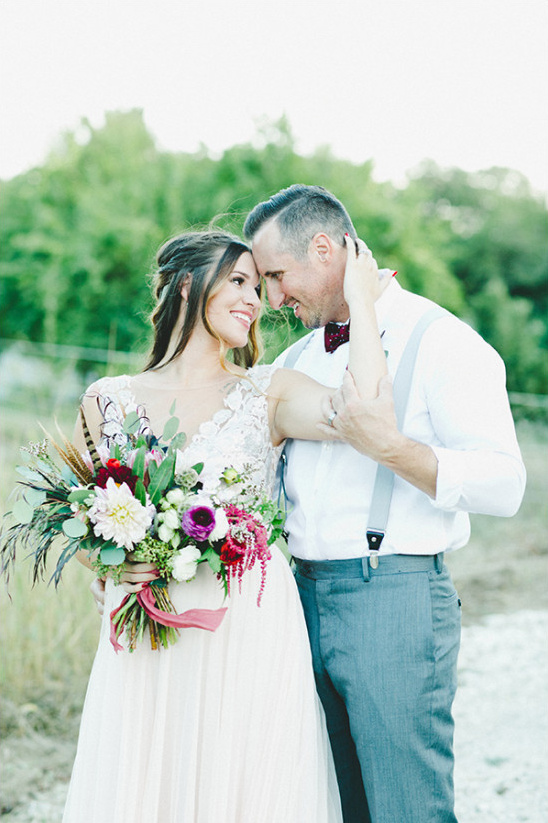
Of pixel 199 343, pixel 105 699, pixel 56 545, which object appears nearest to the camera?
pixel 105 699

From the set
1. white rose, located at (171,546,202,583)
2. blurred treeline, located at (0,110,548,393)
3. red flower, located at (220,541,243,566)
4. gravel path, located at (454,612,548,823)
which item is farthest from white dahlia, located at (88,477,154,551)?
blurred treeline, located at (0,110,548,393)

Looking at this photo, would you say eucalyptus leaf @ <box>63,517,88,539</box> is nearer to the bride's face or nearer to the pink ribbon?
the pink ribbon

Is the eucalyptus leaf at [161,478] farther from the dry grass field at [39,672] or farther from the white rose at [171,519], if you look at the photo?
the dry grass field at [39,672]

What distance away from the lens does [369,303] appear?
2615 mm

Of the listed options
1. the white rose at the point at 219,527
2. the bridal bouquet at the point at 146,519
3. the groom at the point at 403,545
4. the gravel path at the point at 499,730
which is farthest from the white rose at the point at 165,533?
the gravel path at the point at 499,730

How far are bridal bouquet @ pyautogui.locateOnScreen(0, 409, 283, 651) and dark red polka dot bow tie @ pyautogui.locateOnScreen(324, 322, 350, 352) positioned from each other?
685 mm

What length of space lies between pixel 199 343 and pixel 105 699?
124 cm

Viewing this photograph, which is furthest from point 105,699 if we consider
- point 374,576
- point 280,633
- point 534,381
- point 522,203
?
point 522,203

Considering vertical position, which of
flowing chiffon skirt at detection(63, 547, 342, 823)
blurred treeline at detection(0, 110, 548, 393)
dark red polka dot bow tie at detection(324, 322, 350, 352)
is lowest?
flowing chiffon skirt at detection(63, 547, 342, 823)

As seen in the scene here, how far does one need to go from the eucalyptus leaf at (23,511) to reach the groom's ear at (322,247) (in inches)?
49.9

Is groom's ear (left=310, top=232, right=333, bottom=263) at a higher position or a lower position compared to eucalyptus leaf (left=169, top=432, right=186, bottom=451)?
higher

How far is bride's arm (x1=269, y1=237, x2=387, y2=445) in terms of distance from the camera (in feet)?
8.19

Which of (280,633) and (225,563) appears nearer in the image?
(225,563)

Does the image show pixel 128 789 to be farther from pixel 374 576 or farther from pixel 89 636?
pixel 89 636
